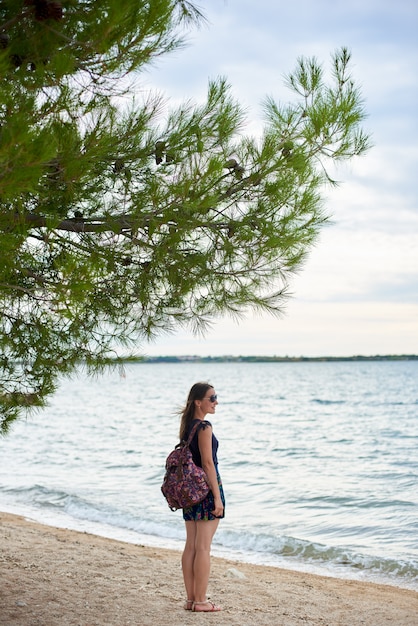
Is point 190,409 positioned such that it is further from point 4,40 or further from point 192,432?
point 4,40

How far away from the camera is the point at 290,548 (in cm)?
971

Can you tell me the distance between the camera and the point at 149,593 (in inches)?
237

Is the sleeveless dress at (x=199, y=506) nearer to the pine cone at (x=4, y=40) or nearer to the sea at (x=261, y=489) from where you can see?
the sea at (x=261, y=489)

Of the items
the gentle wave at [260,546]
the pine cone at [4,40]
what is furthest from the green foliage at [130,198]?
the gentle wave at [260,546]

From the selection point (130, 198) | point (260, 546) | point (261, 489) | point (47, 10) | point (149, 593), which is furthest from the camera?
point (261, 489)

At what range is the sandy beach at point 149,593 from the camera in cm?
520

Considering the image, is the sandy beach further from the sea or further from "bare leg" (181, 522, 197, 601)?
the sea

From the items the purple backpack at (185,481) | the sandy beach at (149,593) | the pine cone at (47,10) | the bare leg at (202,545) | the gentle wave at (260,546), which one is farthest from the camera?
the gentle wave at (260,546)

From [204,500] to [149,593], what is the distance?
1.58 metres

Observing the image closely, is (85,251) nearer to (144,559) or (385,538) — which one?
(144,559)

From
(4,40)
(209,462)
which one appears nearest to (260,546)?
(209,462)

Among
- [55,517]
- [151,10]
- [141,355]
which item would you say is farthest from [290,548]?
[151,10]

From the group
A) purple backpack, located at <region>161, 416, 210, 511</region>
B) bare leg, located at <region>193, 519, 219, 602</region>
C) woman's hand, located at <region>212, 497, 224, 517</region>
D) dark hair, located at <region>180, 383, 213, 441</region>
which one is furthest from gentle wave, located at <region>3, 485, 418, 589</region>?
dark hair, located at <region>180, 383, 213, 441</region>

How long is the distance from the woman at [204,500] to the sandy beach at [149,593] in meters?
0.39
